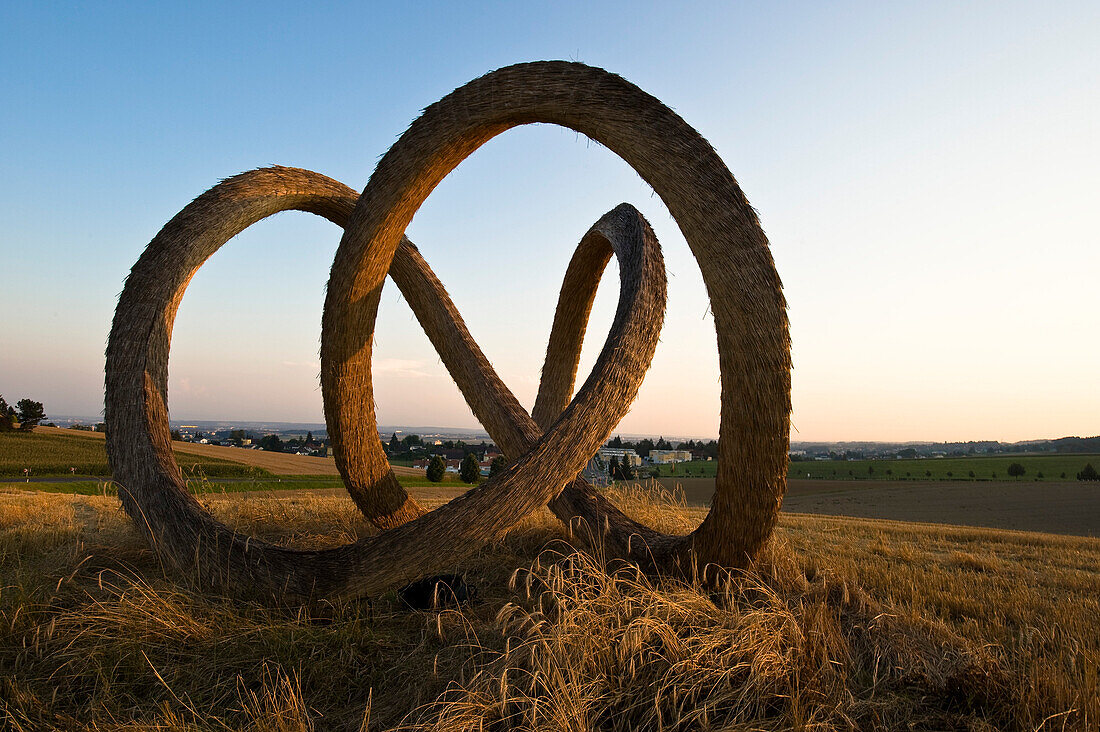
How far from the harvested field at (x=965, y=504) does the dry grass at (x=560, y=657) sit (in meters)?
14.3

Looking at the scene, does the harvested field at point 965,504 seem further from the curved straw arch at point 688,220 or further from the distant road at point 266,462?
the distant road at point 266,462

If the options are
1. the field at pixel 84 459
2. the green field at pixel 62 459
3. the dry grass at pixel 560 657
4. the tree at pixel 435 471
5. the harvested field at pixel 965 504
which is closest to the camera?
the dry grass at pixel 560 657

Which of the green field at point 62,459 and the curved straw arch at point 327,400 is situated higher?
the curved straw arch at point 327,400

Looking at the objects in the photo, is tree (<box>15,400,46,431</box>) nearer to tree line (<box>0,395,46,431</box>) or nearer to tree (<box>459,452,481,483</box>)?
tree line (<box>0,395,46,431</box>)

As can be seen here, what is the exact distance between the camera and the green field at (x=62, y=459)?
34.2 meters

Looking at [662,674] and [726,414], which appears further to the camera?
[726,414]

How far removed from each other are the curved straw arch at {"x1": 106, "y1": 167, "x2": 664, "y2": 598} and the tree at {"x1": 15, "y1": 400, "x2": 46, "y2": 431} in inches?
2106

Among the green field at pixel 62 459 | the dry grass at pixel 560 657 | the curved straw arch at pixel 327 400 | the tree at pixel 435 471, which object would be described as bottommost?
the tree at pixel 435 471

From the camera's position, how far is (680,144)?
560cm

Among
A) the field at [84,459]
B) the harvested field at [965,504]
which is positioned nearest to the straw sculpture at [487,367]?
the harvested field at [965,504]

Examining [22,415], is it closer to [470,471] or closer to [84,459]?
[84,459]

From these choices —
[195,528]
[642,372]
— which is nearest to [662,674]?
[642,372]

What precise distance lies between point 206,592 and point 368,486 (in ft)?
7.85

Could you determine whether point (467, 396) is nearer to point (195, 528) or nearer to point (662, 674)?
point (195, 528)
